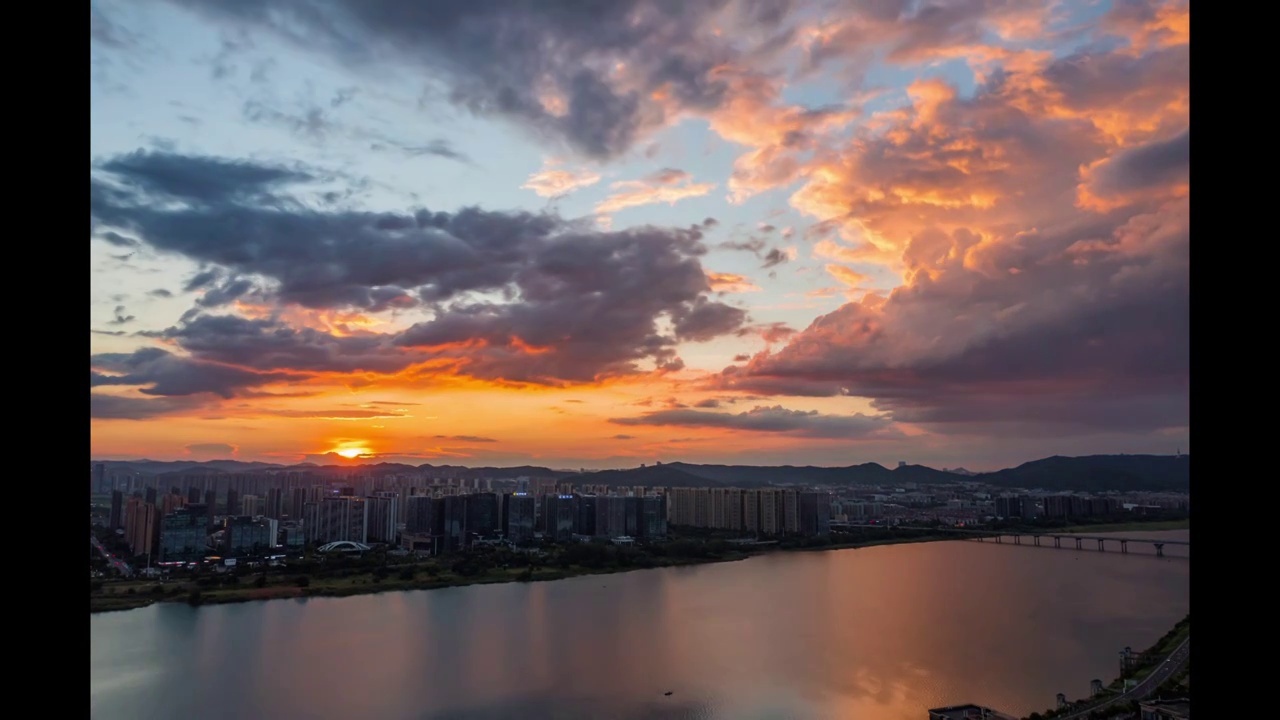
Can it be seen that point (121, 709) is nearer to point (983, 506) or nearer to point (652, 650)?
point (652, 650)

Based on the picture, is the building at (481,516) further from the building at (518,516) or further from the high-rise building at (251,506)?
Answer: the high-rise building at (251,506)

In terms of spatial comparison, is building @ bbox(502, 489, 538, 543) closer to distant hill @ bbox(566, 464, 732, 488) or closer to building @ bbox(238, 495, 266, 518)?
building @ bbox(238, 495, 266, 518)

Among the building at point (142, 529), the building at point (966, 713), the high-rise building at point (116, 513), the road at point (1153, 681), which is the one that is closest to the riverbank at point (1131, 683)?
the road at point (1153, 681)

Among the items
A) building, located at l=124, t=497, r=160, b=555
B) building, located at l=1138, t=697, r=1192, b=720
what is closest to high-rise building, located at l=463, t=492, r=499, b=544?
building, located at l=124, t=497, r=160, b=555

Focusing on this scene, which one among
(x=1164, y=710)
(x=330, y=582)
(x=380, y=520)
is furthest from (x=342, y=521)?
(x=1164, y=710)
